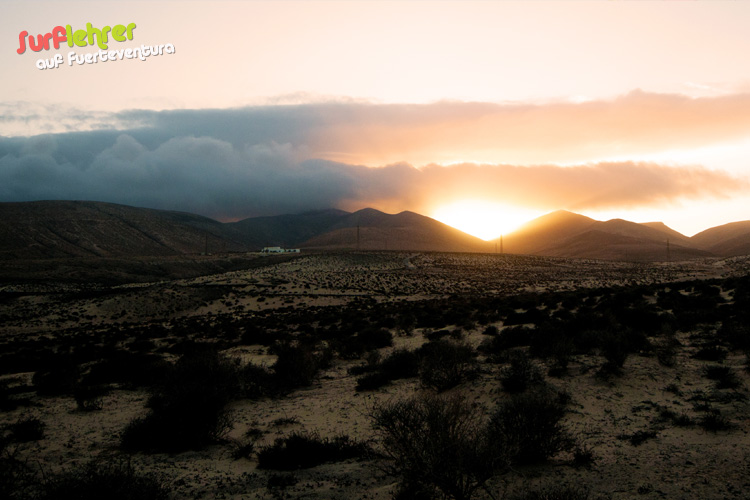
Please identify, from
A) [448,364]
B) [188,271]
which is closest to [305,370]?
[448,364]

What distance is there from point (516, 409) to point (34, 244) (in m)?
172

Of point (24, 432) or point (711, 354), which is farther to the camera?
point (711, 354)

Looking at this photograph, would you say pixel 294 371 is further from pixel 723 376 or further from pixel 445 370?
pixel 723 376

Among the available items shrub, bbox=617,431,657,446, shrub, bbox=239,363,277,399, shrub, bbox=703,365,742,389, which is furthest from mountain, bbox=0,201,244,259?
shrub, bbox=703,365,742,389

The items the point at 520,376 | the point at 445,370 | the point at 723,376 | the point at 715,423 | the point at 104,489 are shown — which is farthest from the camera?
the point at 445,370

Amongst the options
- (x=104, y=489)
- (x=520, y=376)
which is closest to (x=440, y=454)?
(x=104, y=489)

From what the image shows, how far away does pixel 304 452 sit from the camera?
928 cm

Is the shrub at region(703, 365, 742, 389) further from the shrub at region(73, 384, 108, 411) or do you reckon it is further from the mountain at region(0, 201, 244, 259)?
the mountain at region(0, 201, 244, 259)

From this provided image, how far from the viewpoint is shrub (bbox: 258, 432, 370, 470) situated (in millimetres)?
9016

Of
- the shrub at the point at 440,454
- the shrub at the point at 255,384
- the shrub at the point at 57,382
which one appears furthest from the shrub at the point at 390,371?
the shrub at the point at 57,382

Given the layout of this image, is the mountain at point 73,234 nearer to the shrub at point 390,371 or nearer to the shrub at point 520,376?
the shrub at point 390,371

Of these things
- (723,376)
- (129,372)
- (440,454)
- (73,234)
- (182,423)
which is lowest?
(129,372)

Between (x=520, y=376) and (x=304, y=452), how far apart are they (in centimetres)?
602

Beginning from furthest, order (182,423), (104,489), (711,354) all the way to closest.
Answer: (711,354), (182,423), (104,489)
